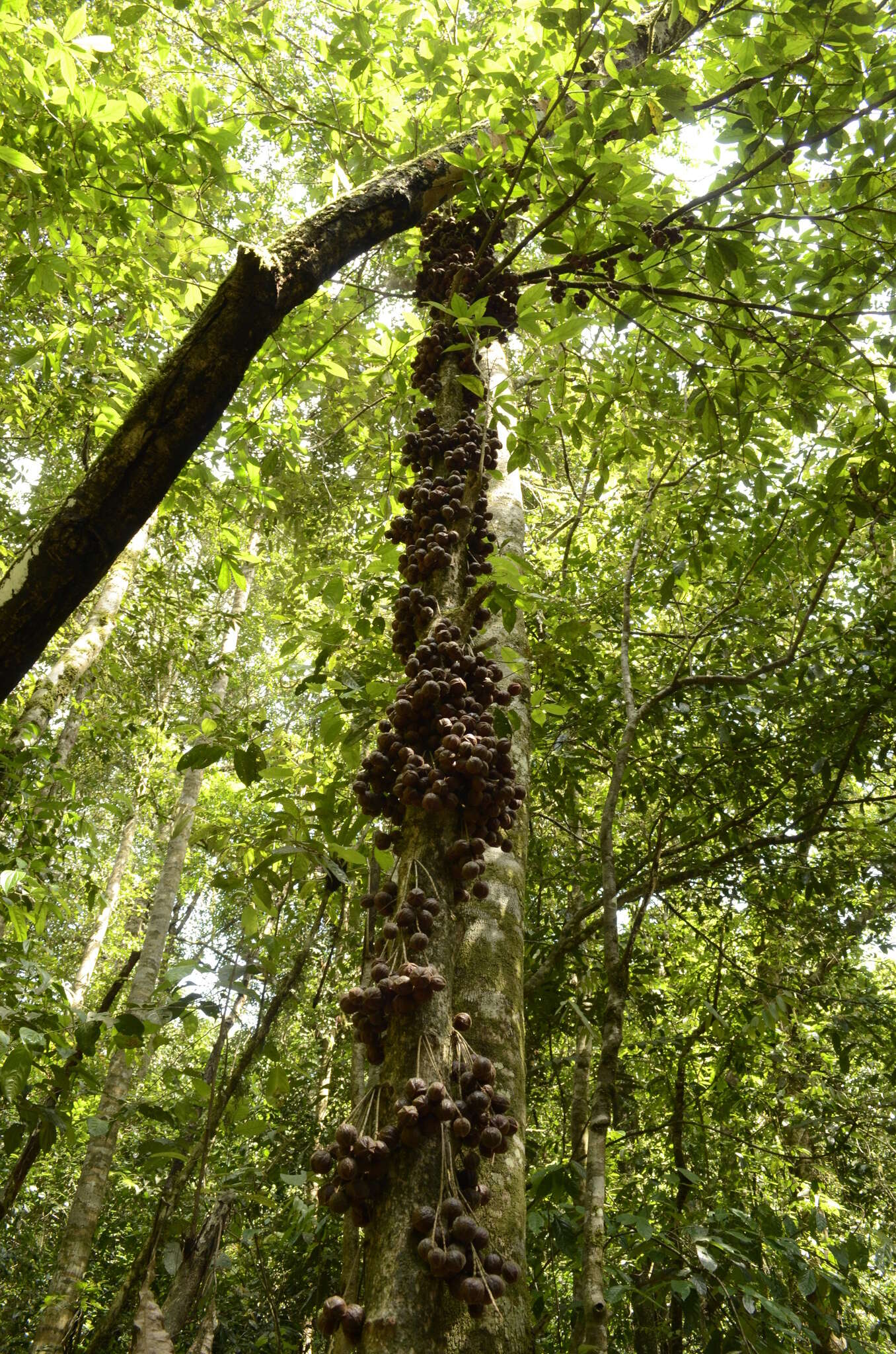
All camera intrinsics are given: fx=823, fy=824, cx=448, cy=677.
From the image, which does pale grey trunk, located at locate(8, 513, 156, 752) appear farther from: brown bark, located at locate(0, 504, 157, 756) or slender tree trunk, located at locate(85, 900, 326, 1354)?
slender tree trunk, located at locate(85, 900, 326, 1354)

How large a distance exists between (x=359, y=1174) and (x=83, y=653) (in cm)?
557

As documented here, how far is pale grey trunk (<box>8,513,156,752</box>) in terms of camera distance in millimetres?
5496

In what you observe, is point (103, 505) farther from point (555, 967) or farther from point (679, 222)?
point (555, 967)


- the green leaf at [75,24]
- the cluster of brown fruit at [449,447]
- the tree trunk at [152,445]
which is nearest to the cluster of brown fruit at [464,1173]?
the tree trunk at [152,445]

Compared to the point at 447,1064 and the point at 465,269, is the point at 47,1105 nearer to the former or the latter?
the point at 447,1064

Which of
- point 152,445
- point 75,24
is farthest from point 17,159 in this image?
point 152,445

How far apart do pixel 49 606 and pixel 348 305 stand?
2580 mm

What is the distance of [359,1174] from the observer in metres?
1.13

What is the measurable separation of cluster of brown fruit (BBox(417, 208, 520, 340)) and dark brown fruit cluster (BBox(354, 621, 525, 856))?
54.4 inches

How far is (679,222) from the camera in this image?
94.4 inches

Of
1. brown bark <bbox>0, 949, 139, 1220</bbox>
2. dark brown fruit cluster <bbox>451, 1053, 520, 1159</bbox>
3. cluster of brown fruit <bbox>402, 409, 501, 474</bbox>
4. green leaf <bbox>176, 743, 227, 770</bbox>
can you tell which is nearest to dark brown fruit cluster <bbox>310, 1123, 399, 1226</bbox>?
dark brown fruit cluster <bbox>451, 1053, 520, 1159</bbox>

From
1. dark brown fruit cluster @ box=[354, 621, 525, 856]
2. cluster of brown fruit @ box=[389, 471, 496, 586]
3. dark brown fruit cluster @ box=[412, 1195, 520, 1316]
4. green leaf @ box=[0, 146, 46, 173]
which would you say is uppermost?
green leaf @ box=[0, 146, 46, 173]

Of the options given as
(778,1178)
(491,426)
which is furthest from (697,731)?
(778,1178)

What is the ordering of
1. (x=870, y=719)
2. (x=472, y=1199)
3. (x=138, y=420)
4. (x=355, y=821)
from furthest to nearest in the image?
1. (x=870, y=719)
2. (x=355, y=821)
3. (x=138, y=420)
4. (x=472, y=1199)
